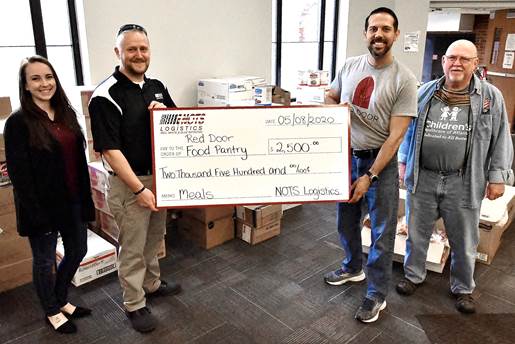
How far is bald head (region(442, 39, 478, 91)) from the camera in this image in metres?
2.12

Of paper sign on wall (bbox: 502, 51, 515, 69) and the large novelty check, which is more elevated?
paper sign on wall (bbox: 502, 51, 515, 69)

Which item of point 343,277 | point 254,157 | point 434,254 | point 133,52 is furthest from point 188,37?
point 434,254

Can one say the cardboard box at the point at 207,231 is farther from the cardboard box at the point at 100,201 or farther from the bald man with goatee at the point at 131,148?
the bald man with goatee at the point at 131,148

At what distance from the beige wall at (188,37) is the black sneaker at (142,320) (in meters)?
1.68

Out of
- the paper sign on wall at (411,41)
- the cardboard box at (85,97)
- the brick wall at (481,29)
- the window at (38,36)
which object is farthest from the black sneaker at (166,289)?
the brick wall at (481,29)

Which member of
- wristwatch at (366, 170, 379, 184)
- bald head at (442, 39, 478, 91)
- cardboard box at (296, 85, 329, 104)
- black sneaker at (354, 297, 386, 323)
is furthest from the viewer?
cardboard box at (296, 85, 329, 104)

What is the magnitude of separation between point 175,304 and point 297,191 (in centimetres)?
97

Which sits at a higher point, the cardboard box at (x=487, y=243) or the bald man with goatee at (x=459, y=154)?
the bald man with goatee at (x=459, y=154)

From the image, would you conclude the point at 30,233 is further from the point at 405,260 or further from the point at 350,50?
the point at 350,50

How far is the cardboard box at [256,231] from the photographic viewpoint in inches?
122

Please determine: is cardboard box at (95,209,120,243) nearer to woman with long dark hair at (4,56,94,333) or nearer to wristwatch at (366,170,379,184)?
woman with long dark hair at (4,56,94,333)

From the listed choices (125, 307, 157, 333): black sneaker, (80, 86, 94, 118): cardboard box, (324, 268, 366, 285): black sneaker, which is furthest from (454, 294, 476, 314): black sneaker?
(80, 86, 94, 118): cardboard box

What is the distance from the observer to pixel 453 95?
2.20 meters

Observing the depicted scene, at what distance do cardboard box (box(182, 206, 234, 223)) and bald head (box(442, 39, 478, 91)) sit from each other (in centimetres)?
162
